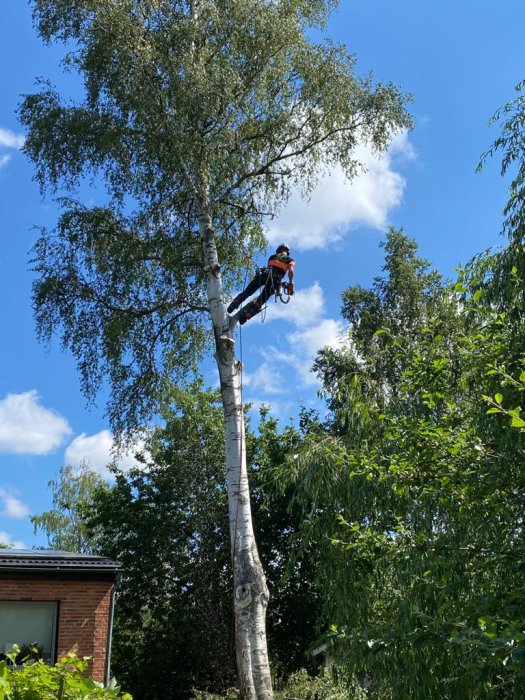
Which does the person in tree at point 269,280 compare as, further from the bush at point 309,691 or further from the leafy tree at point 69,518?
the leafy tree at point 69,518

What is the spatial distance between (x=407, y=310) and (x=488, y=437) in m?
15.6

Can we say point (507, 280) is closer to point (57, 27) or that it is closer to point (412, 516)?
point (412, 516)

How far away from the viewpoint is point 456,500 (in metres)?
4.75

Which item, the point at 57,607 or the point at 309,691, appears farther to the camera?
the point at 309,691

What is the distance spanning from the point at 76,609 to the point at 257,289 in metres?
5.66

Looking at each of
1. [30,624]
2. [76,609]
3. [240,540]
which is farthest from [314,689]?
[240,540]

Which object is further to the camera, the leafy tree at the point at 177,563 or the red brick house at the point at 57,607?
the leafy tree at the point at 177,563

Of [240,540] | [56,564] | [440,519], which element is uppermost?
[56,564]

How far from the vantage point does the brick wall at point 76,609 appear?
1064 centimetres

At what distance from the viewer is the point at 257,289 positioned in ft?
31.7

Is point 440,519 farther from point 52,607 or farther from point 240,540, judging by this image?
point 52,607

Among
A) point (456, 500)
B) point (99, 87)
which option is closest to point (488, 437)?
point (456, 500)

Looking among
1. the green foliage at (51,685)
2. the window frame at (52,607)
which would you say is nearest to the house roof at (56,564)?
the window frame at (52,607)

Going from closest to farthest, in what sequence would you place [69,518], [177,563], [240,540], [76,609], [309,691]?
[240,540] < [76,609] < [309,691] < [177,563] < [69,518]
